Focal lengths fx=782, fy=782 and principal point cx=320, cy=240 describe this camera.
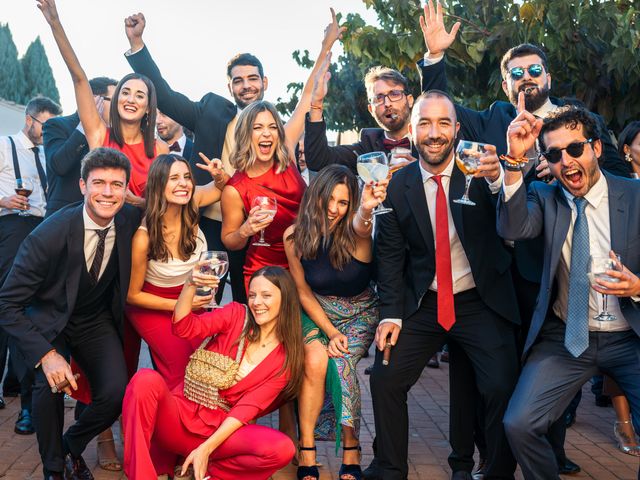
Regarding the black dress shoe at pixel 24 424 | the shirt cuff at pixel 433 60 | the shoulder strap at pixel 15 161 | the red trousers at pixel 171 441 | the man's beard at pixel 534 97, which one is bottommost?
the black dress shoe at pixel 24 424

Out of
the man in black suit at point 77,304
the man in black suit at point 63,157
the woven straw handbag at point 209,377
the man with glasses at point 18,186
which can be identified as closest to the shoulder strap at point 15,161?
the man with glasses at point 18,186

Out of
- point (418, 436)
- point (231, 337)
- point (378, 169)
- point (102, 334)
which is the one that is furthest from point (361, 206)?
point (418, 436)

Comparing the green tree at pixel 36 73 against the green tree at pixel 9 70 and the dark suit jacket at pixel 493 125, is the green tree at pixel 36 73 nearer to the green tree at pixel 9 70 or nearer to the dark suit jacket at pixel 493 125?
the green tree at pixel 9 70

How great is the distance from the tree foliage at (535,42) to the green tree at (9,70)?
1745 inches

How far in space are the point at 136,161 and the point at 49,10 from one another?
122cm

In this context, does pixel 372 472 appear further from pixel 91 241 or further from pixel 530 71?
pixel 530 71

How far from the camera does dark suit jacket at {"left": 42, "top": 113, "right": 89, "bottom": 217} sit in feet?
19.7

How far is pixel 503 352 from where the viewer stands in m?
4.77

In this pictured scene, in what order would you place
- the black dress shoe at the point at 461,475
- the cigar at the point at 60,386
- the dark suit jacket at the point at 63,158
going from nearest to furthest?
the cigar at the point at 60,386 → the black dress shoe at the point at 461,475 → the dark suit jacket at the point at 63,158

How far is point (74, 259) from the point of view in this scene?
4.88 meters

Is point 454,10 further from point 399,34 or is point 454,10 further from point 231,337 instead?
point 231,337

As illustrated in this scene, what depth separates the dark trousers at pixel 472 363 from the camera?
4730 millimetres

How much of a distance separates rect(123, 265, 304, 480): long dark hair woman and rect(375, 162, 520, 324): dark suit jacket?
0.64 meters

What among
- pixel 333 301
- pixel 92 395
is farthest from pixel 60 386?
pixel 333 301
